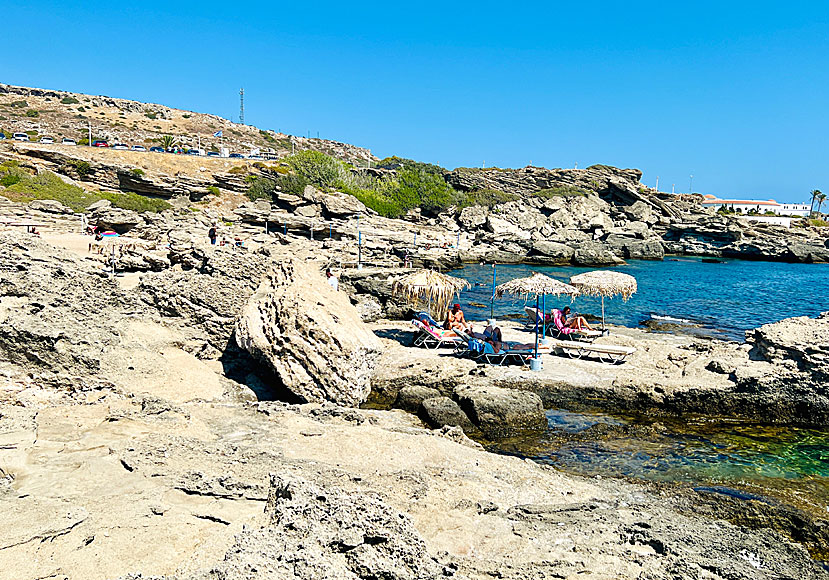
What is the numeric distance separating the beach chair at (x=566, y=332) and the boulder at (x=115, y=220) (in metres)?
23.8

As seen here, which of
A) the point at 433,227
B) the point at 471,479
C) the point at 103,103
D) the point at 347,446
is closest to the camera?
the point at 471,479

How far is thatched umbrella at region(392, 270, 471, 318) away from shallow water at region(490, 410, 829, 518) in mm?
5032

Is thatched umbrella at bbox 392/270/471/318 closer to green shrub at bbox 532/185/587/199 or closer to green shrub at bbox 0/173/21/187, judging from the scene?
green shrub at bbox 0/173/21/187

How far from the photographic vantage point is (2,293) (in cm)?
867

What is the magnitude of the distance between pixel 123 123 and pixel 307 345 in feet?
332

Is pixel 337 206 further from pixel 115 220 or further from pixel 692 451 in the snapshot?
pixel 692 451

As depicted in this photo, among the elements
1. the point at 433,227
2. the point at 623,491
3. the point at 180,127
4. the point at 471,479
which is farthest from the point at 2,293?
the point at 180,127

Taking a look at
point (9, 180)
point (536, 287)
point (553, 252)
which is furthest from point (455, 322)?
point (9, 180)

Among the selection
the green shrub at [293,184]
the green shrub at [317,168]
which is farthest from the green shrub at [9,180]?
the green shrub at [317,168]

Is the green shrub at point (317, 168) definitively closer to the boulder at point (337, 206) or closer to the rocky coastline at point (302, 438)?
the boulder at point (337, 206)

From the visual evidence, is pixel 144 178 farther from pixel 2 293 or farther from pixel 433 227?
pixel 2 293

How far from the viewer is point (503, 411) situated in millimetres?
10141

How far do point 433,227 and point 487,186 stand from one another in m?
26.0

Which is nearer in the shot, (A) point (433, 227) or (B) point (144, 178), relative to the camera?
(B) point (144, 178)
